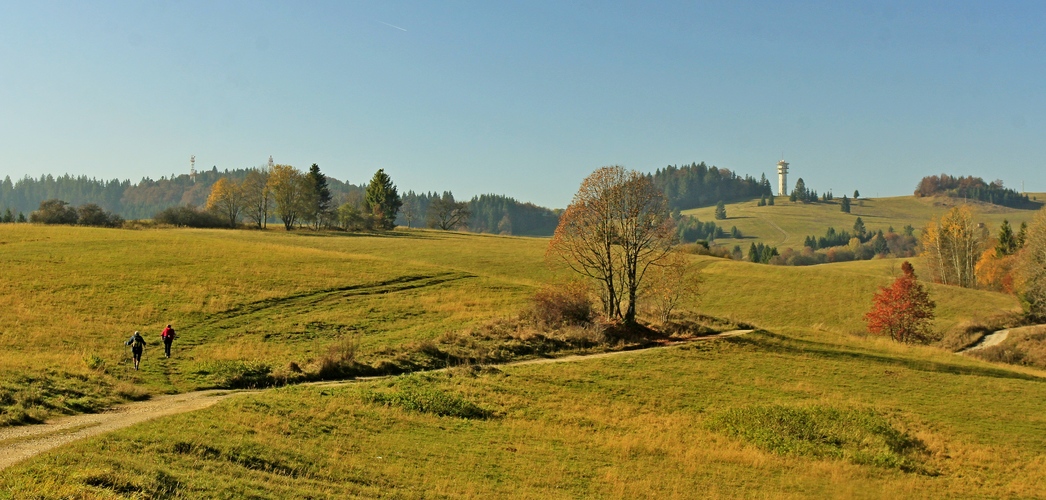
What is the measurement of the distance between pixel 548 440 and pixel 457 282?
38825 mm

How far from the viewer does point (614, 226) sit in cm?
4772

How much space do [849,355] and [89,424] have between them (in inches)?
1516

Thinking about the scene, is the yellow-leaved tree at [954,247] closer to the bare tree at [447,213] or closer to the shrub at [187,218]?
the bare tree at [447,213]

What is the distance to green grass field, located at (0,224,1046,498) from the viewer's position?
16.0 metres

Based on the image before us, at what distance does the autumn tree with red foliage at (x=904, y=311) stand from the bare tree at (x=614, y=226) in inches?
915

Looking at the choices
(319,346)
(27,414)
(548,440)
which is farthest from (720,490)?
(319,346)

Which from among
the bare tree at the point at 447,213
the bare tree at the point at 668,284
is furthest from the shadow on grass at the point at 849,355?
the bare tree at the point at 447,213

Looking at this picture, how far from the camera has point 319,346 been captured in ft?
115

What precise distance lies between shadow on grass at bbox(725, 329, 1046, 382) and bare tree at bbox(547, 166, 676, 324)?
326 inches

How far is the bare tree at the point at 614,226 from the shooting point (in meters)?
47.2

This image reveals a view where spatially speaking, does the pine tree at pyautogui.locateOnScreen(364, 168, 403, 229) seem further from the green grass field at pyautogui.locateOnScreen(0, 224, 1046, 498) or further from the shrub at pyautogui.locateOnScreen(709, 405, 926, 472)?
the shrub at pyautogui.locateOnScreen(709, 405, 926, 472)

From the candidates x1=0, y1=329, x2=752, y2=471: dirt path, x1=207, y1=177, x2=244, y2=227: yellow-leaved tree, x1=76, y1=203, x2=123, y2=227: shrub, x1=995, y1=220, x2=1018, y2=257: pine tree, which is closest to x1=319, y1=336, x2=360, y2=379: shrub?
x1=0, y1=329, x2=752, y2=471: dirt path

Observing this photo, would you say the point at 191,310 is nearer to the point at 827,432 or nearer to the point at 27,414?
the point at 27,414

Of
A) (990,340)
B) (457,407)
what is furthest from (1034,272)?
(457,407)
